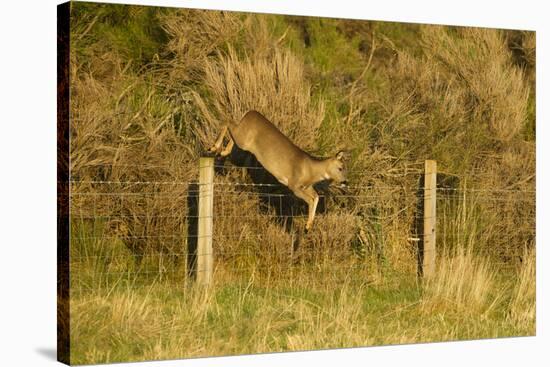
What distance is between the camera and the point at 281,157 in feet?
42.7

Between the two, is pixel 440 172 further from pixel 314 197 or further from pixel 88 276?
pixel 88 276

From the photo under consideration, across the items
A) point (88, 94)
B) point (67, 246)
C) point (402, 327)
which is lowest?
point (402, 327)

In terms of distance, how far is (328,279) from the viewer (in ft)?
43.1

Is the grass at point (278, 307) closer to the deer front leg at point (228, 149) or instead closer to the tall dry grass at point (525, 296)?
the tall dry grass at point (525, 296)

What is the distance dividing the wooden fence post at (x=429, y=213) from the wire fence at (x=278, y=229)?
0.07 m

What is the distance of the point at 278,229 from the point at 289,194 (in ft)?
1.35

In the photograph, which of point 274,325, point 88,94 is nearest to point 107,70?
point 88,94

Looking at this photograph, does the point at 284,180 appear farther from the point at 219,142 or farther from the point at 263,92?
the point at 263,92

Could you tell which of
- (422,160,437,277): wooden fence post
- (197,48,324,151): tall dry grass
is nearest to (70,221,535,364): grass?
(422,160,437,277): wooden fence post

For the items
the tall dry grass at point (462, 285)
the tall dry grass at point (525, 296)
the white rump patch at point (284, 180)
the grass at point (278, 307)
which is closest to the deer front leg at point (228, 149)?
the white rump patch at point (284, 180)

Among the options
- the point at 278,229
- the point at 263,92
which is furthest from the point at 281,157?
the point at 263,92

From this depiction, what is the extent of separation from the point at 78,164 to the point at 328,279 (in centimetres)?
296

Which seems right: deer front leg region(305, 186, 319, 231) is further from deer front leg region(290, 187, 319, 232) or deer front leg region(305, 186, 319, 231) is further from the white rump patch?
the white rump patch

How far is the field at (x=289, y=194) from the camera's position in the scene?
12.4 metres
